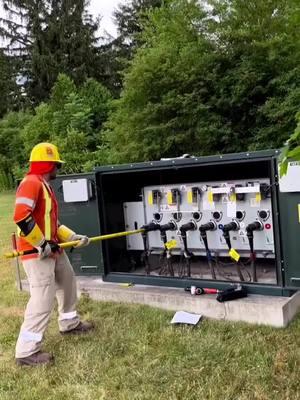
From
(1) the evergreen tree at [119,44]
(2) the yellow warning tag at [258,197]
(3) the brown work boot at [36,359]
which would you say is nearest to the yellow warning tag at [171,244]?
(2) the yellow warning tag at [258,197]

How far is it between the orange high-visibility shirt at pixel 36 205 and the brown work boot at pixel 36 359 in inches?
31.2

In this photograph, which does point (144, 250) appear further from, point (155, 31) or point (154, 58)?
point (155, 31)

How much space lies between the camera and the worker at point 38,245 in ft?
13.8

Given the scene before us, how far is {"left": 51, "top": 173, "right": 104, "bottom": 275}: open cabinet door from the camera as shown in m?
6.16

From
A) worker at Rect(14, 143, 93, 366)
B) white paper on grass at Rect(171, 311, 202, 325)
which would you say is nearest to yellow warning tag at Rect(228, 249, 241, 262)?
white paper on grass at Rect(171, 311, 202, 325)

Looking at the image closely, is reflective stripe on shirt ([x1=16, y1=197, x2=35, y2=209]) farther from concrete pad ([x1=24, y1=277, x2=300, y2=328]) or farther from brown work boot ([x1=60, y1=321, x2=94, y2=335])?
concrete pad ([x1=24, y1=277, x2=300, y2=328])

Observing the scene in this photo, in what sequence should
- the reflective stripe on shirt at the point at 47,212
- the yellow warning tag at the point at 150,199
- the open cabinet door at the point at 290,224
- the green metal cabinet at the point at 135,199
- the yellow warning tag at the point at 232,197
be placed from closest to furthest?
the reflective stripe on shirt at the point at 47,212, the open cabinet door at the point at 290,224, the green metal cabinet at the point at 135,199, the yellow warning tag at the point at 232,197, the yellow warning tag at the point at 150,199

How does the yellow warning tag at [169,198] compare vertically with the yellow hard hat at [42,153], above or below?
below

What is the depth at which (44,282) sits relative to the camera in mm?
4395

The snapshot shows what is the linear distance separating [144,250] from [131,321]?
4.08 feet

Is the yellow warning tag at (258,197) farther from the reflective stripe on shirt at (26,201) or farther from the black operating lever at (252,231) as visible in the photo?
the reflective stripe on shirt at (26,201)

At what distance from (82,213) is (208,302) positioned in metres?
2.02

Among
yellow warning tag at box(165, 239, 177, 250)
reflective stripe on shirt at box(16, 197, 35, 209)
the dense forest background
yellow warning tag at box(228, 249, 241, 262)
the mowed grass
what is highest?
the dense forest background

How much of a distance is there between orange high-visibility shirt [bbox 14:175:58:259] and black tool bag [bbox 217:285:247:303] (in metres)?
1.62
